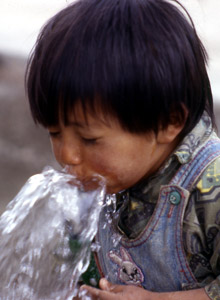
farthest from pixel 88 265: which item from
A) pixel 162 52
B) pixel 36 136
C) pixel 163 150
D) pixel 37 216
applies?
pixel 36 136

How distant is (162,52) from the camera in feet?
4.49

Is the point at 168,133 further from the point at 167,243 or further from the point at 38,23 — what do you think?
the point at 38,23

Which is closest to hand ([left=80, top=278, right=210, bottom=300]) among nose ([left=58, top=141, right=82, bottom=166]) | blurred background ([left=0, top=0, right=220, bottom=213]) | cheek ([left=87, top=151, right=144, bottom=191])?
cheek ([left=87, top=151, right=144, bottom=191])

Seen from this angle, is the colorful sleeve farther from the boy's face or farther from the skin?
the boy's face

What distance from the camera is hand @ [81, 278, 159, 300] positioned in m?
1.56

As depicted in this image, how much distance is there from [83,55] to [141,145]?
27cm

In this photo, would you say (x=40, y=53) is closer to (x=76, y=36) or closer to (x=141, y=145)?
(x=76, y=36)

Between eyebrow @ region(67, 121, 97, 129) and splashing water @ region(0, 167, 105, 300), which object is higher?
eyebrow @ region(67, 121, 97, 129)

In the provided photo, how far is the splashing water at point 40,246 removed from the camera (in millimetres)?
1758

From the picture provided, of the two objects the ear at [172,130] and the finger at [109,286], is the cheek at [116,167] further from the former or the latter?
the finger at [109,286]

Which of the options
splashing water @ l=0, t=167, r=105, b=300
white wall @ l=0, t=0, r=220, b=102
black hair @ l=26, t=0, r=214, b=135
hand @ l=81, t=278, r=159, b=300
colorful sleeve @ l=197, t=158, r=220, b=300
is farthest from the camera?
white wall @ l=0, t=0, r=220, b=102

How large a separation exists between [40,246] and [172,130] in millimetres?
645

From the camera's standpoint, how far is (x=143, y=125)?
1.40 metres

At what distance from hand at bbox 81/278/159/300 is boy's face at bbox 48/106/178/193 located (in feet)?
1.00
